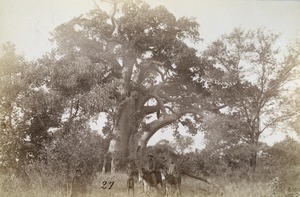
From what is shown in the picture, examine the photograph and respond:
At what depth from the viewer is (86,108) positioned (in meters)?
14.7

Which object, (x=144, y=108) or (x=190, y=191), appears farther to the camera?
(x=144, y=108)

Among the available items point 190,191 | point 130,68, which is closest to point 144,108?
point 130,68

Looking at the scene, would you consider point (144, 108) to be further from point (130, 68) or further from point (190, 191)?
point (190, 191)

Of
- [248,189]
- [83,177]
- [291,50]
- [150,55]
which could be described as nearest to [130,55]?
[150,55]

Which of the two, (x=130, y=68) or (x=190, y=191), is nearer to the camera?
(x=190, y=191)

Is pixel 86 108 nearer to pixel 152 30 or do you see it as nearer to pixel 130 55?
pixel 130 55

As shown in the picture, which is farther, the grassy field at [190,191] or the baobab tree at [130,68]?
the baobab tree at [130,68]

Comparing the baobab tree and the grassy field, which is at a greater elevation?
the baobab tree

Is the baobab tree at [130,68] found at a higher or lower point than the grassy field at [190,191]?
higher

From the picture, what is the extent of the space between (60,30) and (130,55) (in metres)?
3.70

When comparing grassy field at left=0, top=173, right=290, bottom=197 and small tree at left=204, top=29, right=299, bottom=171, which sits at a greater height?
small tree at left=204, top=29, right=299, bottom=171

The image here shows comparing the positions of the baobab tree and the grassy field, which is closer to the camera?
the grassy field

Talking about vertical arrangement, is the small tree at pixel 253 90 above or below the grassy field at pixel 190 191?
above

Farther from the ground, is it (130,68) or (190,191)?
(130,68)
